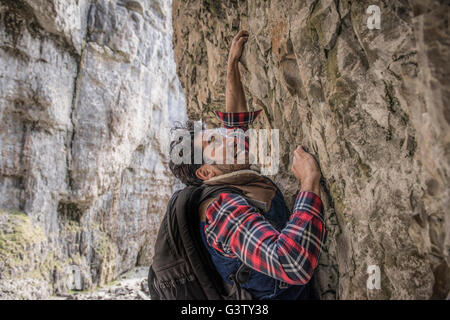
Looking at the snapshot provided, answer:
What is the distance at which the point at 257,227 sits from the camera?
2.69 ft

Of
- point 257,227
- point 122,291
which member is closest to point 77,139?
point 122,291

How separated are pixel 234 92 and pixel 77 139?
860cm

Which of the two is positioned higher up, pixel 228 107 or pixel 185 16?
pixel 185 16

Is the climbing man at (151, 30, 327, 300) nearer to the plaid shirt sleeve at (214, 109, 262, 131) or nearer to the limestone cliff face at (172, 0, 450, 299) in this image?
the limestone cliff face at (172, 0, 450, 299)

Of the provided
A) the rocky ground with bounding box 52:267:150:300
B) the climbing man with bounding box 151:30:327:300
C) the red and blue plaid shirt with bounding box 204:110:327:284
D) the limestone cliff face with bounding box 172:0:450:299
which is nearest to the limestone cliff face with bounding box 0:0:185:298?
the rocky ground with bounding box 52:267:150:300

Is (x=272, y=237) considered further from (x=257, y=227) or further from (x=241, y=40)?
(x=241, y=40)

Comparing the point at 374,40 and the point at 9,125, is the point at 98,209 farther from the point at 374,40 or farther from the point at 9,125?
the point at 374,40

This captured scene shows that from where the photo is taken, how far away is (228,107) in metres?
1.64

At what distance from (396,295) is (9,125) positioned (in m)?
9.17

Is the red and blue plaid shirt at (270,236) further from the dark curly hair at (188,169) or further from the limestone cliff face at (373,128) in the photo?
the dark curly hair at (188,169)

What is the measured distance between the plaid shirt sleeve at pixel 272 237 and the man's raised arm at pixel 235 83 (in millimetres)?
858

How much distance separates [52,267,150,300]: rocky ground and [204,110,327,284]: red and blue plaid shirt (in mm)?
8545

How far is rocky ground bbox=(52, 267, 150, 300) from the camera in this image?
314 inches

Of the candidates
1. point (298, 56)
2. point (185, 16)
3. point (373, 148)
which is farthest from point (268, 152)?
point (185, 16)
